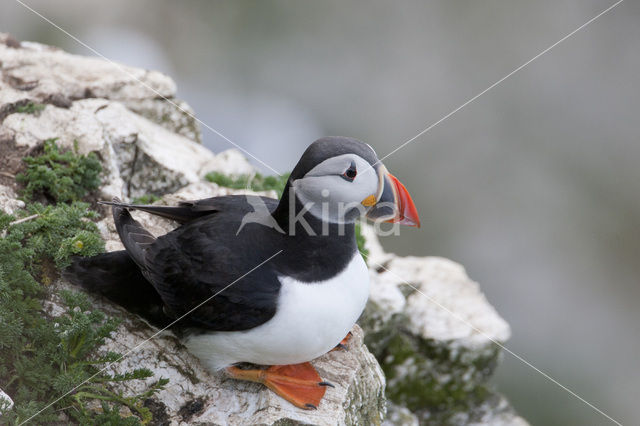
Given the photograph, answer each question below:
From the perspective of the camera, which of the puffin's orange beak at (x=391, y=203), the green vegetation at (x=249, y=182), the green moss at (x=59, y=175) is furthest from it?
the green vegetation at (x=249, y=182)

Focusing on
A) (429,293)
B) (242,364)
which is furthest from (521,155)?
(242,364)

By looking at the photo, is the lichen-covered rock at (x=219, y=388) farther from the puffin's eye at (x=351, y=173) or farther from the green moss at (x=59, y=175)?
the puffin's eye at (x=351, y=173)

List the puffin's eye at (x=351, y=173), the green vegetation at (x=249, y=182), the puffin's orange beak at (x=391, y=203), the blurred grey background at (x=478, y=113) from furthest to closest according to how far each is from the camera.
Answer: the blurred grey background at (x=478, y=113), the green vegetation at (x=249, y=182), the puffin's orange beak at (x=391, y=203), the puffin's eye at (x=351, y=173)

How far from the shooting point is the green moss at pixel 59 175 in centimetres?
441

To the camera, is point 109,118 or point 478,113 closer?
point 109,118

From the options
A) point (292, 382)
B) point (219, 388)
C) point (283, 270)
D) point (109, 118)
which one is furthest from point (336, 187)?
point (109, 118)

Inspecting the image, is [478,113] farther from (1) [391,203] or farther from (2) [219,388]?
(2) [219,388]

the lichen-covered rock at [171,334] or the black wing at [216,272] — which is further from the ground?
Answer: the black wing at [216,272]

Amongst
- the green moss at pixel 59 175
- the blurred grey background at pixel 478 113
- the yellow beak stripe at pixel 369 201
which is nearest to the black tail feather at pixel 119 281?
the green moss at pixel 59 175

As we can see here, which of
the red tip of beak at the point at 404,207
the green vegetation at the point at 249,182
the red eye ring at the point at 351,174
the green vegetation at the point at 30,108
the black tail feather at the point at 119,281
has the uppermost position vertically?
the red eye ring at the point at 351,174

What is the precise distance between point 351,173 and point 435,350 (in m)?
3.03

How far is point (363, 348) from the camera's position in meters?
4.14

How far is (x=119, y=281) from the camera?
3.71 m

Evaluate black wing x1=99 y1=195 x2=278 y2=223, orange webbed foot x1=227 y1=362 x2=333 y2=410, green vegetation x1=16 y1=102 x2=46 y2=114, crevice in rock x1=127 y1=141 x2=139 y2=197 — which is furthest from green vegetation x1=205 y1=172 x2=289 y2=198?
orange webbed foot x1=227 y1=362 x2=333 y2=410
